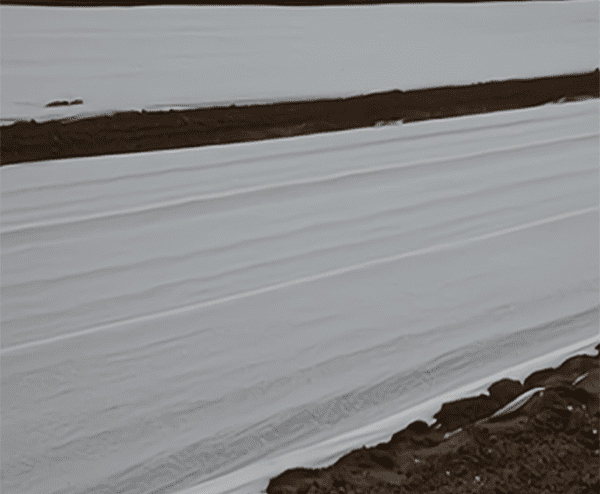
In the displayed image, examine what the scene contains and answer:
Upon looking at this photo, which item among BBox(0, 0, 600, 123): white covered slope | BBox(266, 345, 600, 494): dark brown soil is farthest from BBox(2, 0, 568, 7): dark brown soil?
BBox(266, 345, 600, 494): dark brown soil

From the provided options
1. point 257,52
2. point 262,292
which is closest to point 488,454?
point 262,292

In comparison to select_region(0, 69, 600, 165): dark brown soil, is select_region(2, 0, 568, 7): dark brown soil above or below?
above

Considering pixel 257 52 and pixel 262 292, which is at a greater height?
pixel 257 52

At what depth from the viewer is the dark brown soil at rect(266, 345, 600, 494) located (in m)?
0.34

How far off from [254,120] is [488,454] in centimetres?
25

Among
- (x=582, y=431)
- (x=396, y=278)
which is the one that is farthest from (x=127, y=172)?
(x=582, y=431)

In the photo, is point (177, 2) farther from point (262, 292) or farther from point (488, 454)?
point (488, 454)

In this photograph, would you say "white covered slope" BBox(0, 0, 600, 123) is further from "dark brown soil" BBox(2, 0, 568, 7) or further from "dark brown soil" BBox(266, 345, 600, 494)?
"dark brown soil" BBox(266, 345, 600, 494)

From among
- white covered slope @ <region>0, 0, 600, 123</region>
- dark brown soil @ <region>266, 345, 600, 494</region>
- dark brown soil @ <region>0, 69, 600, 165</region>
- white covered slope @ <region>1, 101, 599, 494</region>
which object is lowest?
dark brown soil @ <region>266, 345, 600, 494</region>

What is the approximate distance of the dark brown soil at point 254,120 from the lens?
0.36 metres

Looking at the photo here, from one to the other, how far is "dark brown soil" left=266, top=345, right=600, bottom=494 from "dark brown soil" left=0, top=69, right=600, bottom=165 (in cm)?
21

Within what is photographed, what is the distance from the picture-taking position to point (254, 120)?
417 mm

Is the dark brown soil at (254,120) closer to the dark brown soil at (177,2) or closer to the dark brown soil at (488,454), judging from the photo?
the dark brown soil at (177,2)

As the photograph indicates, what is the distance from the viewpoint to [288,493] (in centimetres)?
33
